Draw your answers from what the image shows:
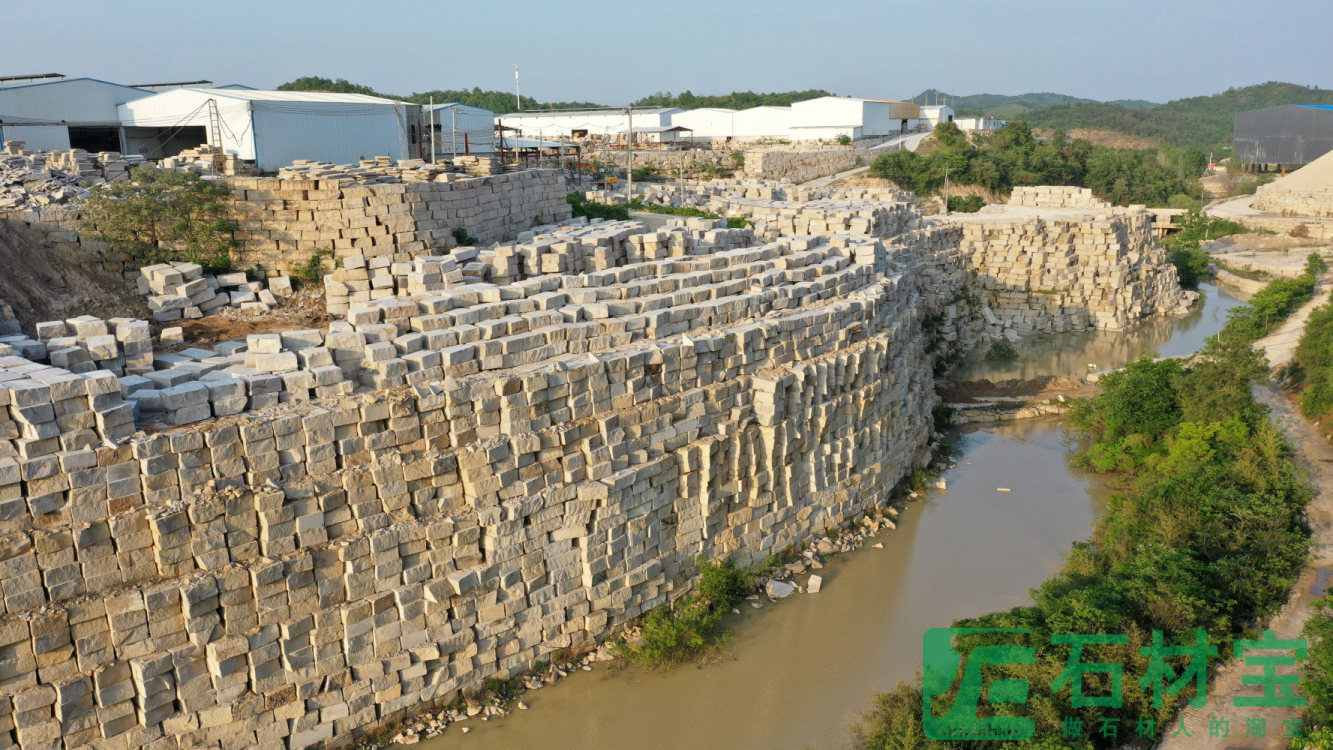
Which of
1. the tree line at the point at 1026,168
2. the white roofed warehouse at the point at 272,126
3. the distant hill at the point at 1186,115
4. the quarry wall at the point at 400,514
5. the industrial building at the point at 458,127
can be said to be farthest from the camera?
the distant hill at the point at 1186,115

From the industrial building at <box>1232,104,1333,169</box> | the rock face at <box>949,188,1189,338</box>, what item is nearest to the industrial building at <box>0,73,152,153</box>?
the rock face at <box>949,188,1189,338</box>

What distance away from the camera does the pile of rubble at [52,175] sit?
11977mm

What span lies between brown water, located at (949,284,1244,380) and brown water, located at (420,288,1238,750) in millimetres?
5282

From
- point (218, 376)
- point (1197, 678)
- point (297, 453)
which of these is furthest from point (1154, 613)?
point (218, 376)

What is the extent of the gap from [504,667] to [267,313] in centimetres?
542

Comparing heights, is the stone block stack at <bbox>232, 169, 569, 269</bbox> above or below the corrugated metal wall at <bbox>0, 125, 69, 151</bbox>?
below

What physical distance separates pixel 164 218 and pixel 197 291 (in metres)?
1.18

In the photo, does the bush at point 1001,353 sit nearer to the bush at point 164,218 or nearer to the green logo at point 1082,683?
the green logo at point 1082,683

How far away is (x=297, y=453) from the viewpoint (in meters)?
7.70

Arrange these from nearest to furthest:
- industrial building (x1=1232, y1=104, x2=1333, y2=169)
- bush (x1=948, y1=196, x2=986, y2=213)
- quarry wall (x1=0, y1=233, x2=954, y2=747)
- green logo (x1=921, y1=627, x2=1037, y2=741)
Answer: quarry wall (x1=0, y1=233, x2=954, y2=747)
green logo (x1=921, y1=627, x2=1037, y2=741)
bush (x1=948, y1=196, x2=986, y2=213)
industrial building (x1=1232, y1=104, x2=1333, y2=169)

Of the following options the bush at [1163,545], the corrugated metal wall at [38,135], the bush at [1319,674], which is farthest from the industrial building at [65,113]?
the bush at [1319,674]

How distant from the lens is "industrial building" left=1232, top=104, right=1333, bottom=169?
54.3 meters

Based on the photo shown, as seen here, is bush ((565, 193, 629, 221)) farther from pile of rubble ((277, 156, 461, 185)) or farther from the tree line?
the tree line

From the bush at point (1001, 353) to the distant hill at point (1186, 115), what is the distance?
215ft
